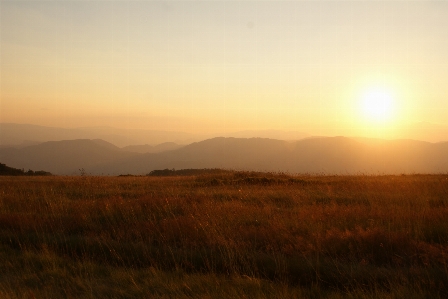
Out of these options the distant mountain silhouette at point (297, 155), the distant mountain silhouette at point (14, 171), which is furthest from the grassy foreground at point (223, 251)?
the distant mountain silhouette at point (297, 155)

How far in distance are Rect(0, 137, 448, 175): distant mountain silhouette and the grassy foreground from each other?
6214 cm

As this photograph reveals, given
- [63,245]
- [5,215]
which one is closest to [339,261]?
[63,245]

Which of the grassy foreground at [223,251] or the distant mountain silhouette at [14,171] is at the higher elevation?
the grassy foreground at [223,251]

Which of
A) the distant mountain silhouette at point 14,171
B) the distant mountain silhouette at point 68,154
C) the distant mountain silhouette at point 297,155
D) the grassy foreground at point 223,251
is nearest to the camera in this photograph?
the grassy foreground at point 223,251

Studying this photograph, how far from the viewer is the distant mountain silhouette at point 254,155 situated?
92700 millimetres

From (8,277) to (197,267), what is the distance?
3.05 metres

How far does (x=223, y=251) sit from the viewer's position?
25.9 ft

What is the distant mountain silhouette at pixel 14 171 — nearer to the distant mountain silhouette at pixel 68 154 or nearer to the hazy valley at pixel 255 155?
the hazy valley at pixel 255 155

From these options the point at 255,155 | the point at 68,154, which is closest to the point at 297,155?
the point at 255,155

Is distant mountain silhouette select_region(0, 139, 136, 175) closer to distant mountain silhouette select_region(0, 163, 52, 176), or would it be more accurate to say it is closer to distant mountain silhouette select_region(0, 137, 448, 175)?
distant mountain silhouette select_region(0, 137, 448, 175)

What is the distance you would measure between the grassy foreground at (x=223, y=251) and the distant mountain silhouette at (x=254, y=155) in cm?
6214

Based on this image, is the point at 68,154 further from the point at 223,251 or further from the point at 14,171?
the point at 223,251

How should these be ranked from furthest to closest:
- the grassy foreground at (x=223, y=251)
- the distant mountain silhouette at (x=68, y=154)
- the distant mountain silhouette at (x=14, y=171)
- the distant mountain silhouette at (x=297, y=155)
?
the distant mountain silhouette at (x=68, y=154)
the distant mountain silhouette at (x=297, y=155)
the distant mountain silhouette at (x=14, y=171)
the grassy foreground at (x=223, y=251)

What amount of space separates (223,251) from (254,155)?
117 meters
